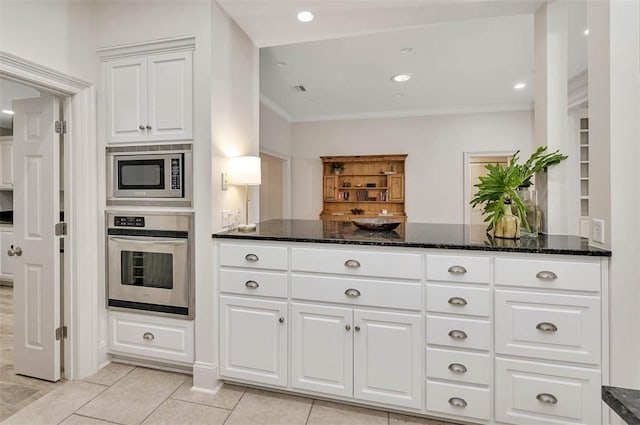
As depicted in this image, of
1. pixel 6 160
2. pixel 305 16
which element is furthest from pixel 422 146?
pixel 6 160

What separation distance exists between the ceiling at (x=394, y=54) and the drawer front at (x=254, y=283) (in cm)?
185

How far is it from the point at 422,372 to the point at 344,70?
137 inches

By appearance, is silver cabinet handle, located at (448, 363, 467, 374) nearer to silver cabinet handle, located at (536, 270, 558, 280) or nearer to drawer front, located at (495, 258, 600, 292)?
drawer front, located at (495, 258, 600, 292)

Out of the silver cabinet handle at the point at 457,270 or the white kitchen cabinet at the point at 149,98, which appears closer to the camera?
the silver cabinet handle at the point at 457,270

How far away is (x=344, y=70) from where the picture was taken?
13.5ft

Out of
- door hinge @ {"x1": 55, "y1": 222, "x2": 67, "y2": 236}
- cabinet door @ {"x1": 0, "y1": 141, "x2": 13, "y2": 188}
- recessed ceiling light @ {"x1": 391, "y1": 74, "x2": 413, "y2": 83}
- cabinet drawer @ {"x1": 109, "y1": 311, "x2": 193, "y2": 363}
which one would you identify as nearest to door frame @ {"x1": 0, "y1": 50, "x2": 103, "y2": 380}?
door hinge @ {"x1": 55, "y1": 222, "x2": 67, "y2": 236}

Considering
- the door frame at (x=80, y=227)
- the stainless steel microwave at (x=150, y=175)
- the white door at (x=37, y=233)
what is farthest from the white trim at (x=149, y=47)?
the stainless steel microwave at (x=150, y=175)

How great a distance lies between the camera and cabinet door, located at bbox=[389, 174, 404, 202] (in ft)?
20.1

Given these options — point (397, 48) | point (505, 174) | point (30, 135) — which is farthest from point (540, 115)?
point (30, 135)

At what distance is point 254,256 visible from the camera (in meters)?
2.18

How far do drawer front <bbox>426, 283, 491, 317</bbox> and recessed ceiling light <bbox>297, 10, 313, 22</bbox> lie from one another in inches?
79.7

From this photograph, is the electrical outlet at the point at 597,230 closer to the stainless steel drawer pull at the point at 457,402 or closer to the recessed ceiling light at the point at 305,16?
the stainless steel drawer pull at the point at 457,402

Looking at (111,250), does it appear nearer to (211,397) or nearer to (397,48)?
(211,397)

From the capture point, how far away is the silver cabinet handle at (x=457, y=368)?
1841 millimetres
